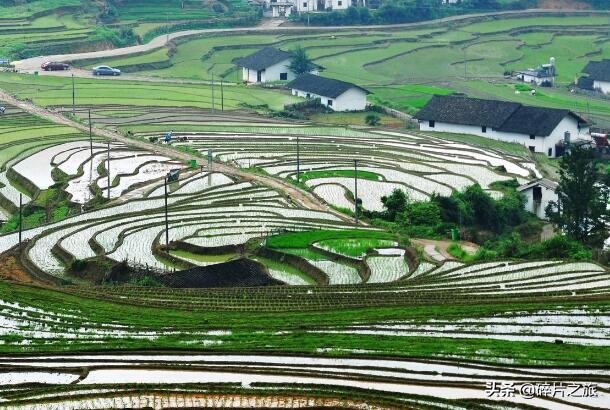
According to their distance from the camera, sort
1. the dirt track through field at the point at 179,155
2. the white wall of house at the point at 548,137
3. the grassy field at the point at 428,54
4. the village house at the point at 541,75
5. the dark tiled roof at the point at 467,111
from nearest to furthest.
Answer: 1. the dirt track through field at the point at 179,155
2. the white wall of house at the point at 548,137
3. the dark tiled roof at the point at 467,111
4. the grassy field at the point at 428,54
5. the village house at the point at 541,75

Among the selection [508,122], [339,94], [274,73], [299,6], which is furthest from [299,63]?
[299,6]

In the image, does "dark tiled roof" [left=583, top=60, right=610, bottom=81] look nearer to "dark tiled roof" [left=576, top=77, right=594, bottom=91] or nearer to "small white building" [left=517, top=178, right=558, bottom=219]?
"dark tiled roof" [left=576, top=77, right=594, bottom=91]

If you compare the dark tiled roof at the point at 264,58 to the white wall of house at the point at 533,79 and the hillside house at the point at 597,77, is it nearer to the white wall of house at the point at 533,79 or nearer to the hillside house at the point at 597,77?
the white wall of house at the point at 533,79

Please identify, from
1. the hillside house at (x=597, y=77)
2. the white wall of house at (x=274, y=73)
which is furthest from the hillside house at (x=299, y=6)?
the hillside house at (x=597, y=77)

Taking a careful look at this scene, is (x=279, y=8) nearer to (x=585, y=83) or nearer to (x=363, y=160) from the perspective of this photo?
(x=585, y=83)

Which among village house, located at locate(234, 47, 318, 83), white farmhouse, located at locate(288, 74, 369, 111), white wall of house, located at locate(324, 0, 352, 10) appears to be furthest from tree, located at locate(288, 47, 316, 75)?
white wall of house, located at locate(324, 0, 352, 10)

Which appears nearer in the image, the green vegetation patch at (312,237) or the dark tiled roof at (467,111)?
the green vegetation patch at (312,237)
